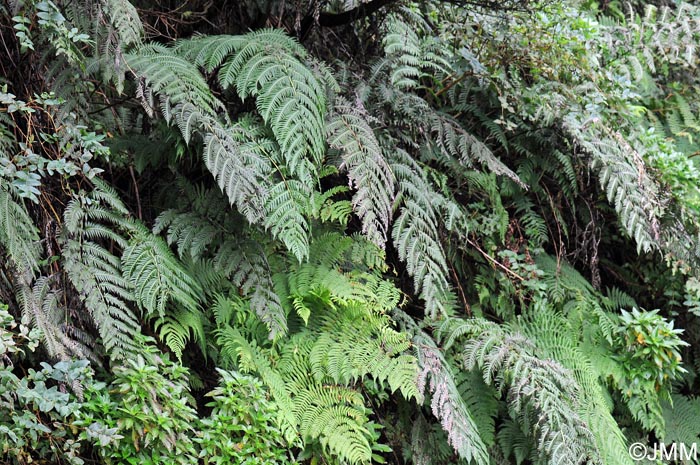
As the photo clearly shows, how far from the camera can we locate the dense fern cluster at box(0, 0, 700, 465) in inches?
103

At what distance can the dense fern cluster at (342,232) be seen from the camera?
8.58 ft

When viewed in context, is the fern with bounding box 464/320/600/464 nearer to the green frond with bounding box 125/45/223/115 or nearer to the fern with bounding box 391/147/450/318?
the fern with bounding box 391/147/450/318

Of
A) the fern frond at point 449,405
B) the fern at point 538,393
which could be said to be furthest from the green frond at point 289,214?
the fern at point 538,393

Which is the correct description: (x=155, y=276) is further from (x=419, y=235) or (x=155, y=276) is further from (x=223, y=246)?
(x=419, y=235)

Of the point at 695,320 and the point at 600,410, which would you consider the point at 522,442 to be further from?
the point at 695,320

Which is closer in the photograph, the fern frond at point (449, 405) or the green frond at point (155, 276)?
the green frond at point (155, 276)

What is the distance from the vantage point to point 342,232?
11.2ft

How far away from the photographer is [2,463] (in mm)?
2270

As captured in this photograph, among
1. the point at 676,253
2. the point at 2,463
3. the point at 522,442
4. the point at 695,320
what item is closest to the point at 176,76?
the point at 2,463

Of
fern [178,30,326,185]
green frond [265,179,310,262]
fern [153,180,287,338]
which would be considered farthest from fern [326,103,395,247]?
fern [153,180,287,338]

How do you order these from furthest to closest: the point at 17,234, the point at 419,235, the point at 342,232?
1. the point at 342,232
2. the point at 419,235
3. the point at 17,234

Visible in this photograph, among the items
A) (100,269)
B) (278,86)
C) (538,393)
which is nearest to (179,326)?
(100,269)

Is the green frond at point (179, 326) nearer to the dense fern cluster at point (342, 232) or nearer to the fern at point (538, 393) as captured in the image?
the dense fern cluster at point (342, 232)

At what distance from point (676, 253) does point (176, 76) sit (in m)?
2.90
